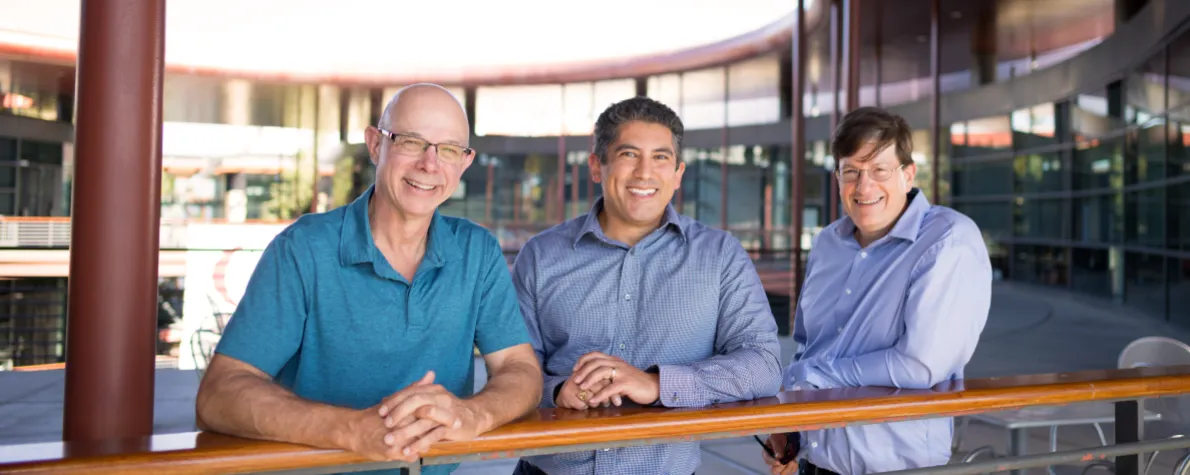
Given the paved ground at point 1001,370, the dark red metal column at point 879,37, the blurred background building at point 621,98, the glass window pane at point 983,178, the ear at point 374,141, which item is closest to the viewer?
the ear at point 374,141

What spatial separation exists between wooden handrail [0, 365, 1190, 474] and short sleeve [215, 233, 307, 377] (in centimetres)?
28

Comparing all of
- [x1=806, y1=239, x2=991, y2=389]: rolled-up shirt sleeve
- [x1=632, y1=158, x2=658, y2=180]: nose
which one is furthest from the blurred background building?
[x1=632, y1=158, x2=658, y2=180]: nose

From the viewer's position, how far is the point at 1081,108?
480 inches

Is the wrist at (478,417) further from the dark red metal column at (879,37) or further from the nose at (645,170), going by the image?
the dark red metal column at (879,37)

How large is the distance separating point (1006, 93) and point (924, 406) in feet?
48.4

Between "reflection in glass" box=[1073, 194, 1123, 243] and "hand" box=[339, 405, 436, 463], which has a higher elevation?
"reflection in glass" box=[1073, 194, 1123, 243]

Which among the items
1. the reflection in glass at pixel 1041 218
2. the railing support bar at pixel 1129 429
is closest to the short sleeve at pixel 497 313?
the railing support bar at pixel 1129 429

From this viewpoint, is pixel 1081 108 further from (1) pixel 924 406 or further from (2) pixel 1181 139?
(1) pixel 924 406

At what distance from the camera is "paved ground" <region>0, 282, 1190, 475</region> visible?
429cm

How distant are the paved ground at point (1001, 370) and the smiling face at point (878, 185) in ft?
7.59

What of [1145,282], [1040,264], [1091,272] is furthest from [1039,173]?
[1145,282]

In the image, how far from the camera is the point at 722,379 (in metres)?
1.68

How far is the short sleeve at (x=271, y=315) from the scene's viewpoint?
57.0 inches

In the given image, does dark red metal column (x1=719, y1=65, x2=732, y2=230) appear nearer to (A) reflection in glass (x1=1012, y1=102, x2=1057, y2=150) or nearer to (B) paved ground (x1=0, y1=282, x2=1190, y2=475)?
(A) reflection in glass (x1=1012, y1=102, x2=1057, y2=150)
